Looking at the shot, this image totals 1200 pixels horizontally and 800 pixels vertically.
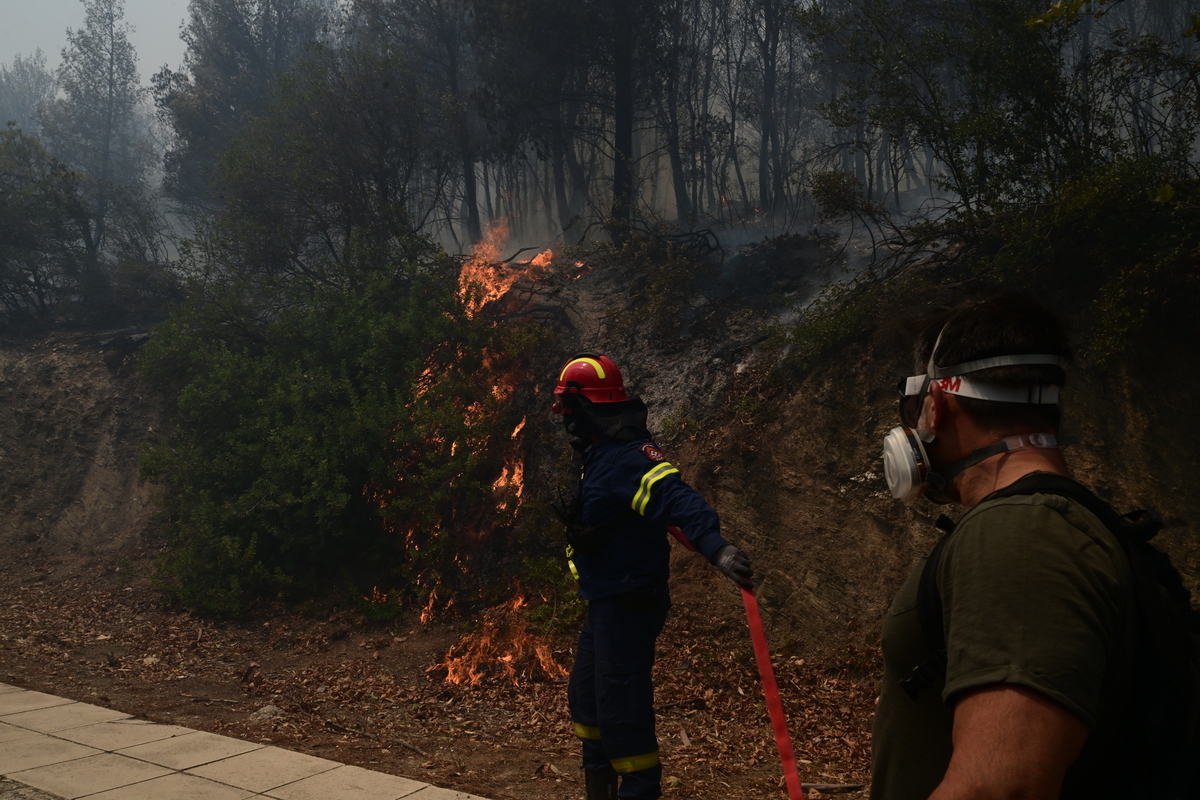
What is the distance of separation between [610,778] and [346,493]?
694 cm

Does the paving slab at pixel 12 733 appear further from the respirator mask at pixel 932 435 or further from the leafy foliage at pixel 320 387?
the respirator mask at pixel 932 435

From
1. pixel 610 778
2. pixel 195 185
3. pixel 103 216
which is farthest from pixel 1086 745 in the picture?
pixel 195 185

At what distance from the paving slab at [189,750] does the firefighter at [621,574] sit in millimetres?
2717

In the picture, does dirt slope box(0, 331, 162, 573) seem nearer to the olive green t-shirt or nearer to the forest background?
the forest background

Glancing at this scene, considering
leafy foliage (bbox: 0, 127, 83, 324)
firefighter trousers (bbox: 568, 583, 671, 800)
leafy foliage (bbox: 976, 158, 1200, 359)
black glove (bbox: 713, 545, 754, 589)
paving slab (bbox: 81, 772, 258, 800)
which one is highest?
leafy foliage (bbox: 0, 127, 83, 324)

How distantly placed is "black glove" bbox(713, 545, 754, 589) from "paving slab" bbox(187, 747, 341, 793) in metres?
3.12

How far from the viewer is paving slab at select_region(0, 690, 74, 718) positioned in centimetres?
606

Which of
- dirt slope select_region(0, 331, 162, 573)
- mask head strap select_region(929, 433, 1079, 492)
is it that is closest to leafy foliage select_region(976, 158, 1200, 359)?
mask head strap select_region(929, 433, 1079, 492)

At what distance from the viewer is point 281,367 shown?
1168 cm

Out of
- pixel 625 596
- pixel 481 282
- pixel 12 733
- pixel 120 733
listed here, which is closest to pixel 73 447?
pixel 481 282

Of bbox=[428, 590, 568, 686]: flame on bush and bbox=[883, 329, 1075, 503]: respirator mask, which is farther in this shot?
bbox=[428, 590, 568, 686]: flame on bush

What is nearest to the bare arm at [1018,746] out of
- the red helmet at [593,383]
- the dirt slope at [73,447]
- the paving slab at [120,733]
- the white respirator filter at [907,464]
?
the white respirator filter at [907,464]

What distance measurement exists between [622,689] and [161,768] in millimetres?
3189

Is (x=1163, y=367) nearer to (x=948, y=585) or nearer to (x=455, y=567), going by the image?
(x=948, y=585)
